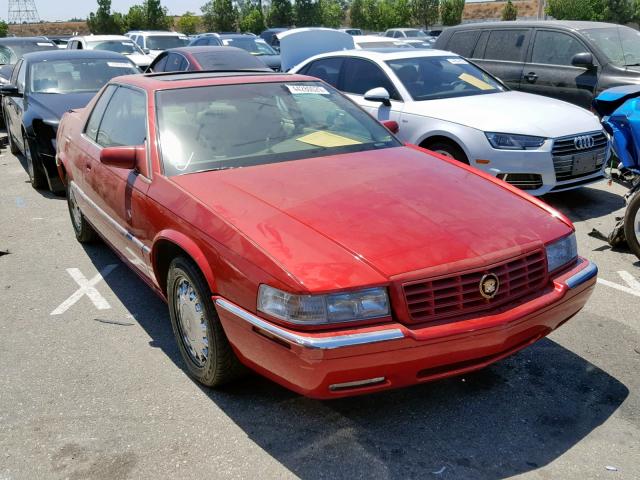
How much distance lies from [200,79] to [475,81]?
415 cm

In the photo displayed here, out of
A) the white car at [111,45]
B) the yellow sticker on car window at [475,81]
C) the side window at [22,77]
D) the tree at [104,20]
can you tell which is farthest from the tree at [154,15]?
the yellow sticker on car window at [475,81]

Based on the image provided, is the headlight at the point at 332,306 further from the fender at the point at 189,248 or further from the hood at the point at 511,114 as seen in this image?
the hood at the point at 511,114

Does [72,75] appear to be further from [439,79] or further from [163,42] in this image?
[163,42]

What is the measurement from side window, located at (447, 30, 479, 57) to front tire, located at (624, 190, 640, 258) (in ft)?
18.3

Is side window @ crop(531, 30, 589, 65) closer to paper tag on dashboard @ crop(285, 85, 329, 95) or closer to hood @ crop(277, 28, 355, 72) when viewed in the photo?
hood @ crop(277, 28, 355, 72)

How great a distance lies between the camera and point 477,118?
6.57 m

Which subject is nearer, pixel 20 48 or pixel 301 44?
pixel 301 44

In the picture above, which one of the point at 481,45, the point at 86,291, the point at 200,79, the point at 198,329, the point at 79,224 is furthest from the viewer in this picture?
the point at 481,45

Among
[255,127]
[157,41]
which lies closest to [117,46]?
[157,41]

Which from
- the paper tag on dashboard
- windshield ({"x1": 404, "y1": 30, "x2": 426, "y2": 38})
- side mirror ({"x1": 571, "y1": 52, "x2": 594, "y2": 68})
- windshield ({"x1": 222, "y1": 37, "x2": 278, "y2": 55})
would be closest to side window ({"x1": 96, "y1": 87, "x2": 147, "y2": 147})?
the paper tag on dashboard

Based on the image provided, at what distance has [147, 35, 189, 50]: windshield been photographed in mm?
20531

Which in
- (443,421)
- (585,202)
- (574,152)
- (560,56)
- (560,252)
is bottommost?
(585,202)

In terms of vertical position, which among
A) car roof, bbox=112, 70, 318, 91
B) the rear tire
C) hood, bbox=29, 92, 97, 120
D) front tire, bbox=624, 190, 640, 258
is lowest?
front tire, bbox=624, 190, 640, 258

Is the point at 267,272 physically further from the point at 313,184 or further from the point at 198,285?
the point at 313,184
